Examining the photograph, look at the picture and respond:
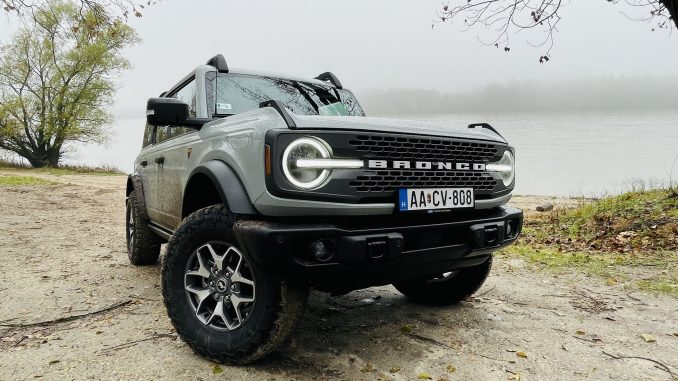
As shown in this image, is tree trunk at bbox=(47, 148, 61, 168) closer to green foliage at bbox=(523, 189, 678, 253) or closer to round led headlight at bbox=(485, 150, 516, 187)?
green foliage at bbox=(523, 189, 678, 253)

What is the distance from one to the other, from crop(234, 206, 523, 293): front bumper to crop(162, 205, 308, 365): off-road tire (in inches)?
5.2

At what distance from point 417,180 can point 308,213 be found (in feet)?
2.13

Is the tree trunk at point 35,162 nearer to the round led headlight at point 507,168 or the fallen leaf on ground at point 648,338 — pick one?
the round led headlight at point 507,168

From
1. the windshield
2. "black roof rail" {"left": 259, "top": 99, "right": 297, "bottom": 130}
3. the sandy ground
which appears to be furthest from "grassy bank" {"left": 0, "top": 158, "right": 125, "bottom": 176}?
"black roof rail" {"left": 259, "top": 99, "right": 297, "bottom": 130}

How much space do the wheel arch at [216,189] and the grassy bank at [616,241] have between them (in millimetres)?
3888

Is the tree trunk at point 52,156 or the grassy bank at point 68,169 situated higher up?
the tree trunk at point 52,156

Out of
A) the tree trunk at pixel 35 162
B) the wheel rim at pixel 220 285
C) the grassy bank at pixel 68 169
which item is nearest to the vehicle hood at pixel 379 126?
the wheel rim at pixel 220 285

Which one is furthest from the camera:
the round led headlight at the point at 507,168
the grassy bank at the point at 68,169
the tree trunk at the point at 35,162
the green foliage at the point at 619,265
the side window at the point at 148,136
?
the tree trunk at the point at 35,162

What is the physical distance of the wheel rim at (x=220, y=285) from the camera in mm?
2510

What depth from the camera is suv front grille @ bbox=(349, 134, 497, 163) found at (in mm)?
2348

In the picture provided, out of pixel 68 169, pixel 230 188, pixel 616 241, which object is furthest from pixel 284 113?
pixel 68 169

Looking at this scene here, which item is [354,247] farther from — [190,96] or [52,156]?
[52,156]

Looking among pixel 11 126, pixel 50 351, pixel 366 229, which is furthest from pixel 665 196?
pixel 11 126

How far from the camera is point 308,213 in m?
2.26
